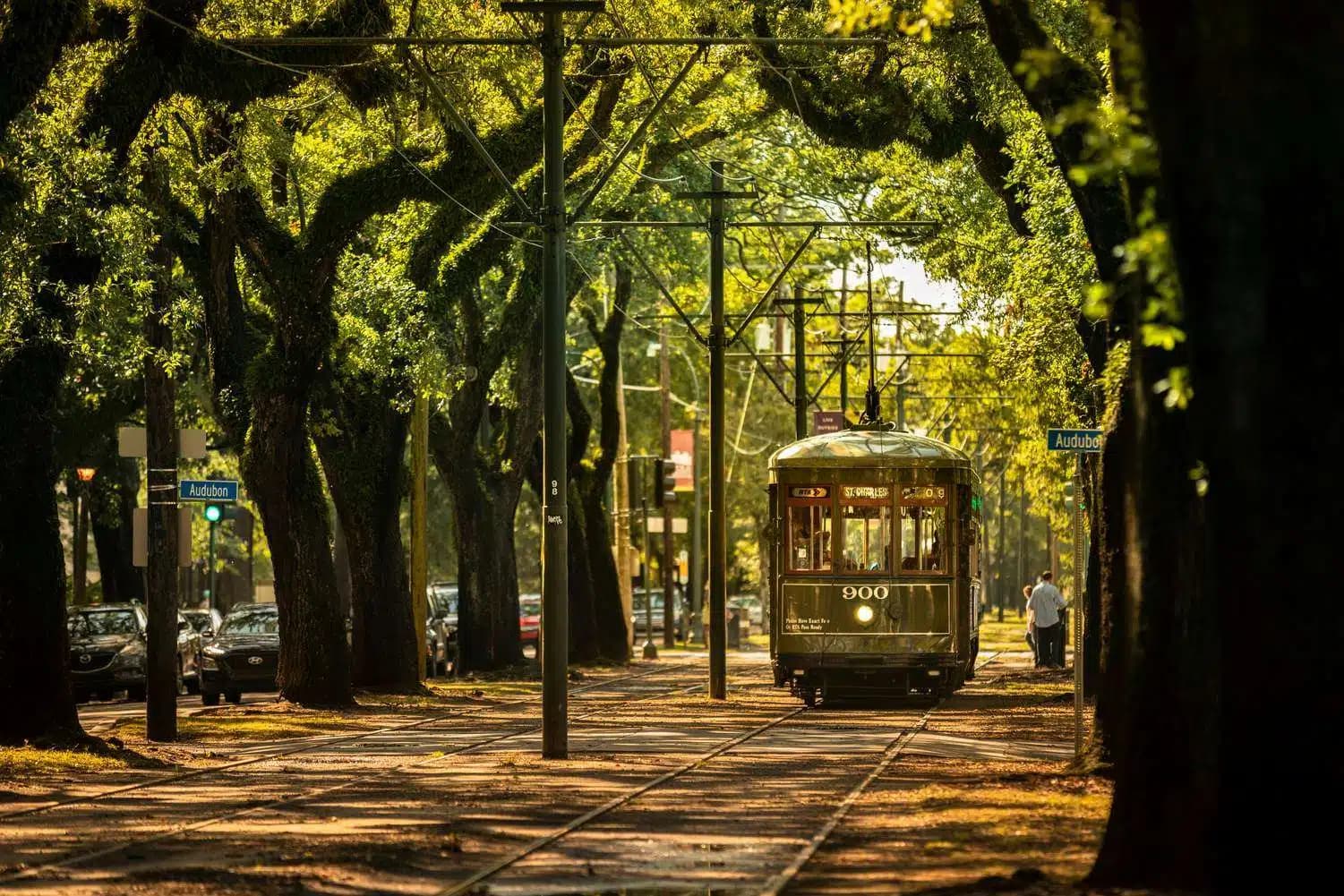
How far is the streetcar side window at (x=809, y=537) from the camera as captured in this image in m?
29.8

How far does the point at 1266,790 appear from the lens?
10195 millimetres

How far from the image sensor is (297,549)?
3058 cm

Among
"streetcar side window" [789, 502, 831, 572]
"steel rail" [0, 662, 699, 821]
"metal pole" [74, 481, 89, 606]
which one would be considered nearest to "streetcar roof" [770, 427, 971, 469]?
"streetcar side window" [789, 502, 831, 572]

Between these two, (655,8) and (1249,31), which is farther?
(655,8)

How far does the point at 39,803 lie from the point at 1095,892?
9191 millimetres

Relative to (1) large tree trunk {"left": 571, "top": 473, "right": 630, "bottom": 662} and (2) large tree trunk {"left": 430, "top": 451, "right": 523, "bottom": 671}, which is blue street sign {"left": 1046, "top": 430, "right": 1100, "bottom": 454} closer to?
(2) large tree trunk {"left": 430, "top": 451, "right": 523, "bottom": 671}

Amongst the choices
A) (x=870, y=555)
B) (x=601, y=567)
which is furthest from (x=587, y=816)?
(x=601, y=567)

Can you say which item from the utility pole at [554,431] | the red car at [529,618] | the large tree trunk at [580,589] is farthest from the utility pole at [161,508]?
the red car at [529,618]

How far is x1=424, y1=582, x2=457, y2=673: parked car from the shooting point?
44.4 metres

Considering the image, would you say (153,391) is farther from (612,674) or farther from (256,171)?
(612,674)

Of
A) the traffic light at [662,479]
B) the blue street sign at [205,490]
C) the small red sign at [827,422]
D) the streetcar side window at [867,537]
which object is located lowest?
the streetcar side window at [867,537]

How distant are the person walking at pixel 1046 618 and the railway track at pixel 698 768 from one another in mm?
16126

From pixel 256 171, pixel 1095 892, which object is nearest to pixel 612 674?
pixel 256 171

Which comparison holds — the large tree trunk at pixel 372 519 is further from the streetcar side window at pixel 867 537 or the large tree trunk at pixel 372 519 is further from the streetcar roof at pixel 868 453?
the streetcar side window at pixel 867 537
